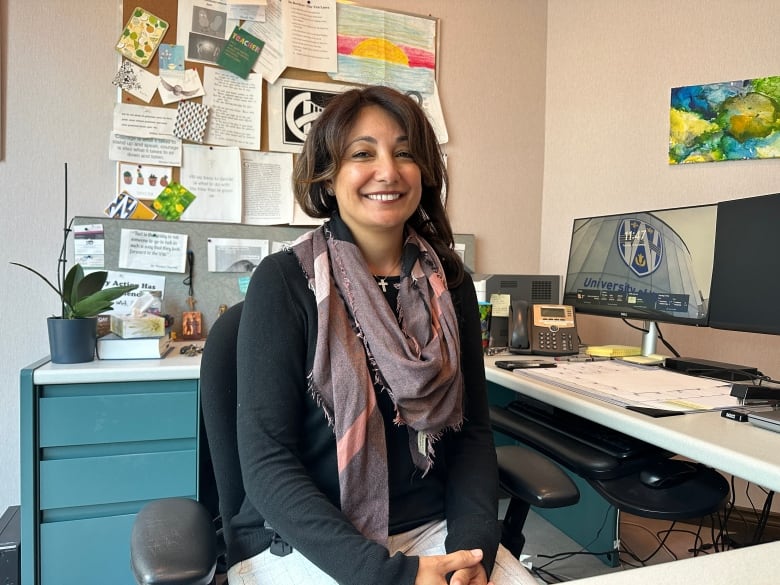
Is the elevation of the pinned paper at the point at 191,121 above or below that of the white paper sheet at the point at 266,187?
above

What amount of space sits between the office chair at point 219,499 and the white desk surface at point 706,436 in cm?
16

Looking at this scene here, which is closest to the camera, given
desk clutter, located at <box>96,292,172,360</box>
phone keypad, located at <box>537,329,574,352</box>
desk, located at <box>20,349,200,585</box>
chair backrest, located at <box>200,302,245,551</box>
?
chair backrest, located at <box>200,302,245,551</box>

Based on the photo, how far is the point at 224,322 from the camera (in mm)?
986

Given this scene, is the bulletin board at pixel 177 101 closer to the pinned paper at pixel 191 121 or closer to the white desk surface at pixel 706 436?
the pinned paper at pixel 191 121

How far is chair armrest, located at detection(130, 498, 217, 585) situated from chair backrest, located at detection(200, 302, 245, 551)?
103 mm

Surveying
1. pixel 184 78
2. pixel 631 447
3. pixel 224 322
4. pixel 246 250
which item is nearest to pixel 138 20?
pixel 184 78

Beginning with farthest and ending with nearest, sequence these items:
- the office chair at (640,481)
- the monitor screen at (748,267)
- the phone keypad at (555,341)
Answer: the phone keypad at (555,341) < the monitor screen at (748,267) < the office chair at (640,481)

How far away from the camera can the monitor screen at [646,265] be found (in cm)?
151

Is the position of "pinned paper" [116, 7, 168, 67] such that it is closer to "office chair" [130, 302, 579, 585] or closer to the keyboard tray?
"office chair" [130, 302, 579, 585]

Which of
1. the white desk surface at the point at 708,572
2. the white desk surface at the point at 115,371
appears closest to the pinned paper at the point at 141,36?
the white desk surface at the point at 115,371

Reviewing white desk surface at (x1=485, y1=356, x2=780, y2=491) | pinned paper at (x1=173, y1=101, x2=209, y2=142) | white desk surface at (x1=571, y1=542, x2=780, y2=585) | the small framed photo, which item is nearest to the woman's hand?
white desk surface at (x1=571, y1=542, x2=780, y2=585)

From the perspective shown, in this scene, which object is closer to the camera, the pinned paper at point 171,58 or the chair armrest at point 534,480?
the chair armrest at point 534,480

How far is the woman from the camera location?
2.78ft

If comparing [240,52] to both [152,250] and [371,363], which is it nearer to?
[152,250]
